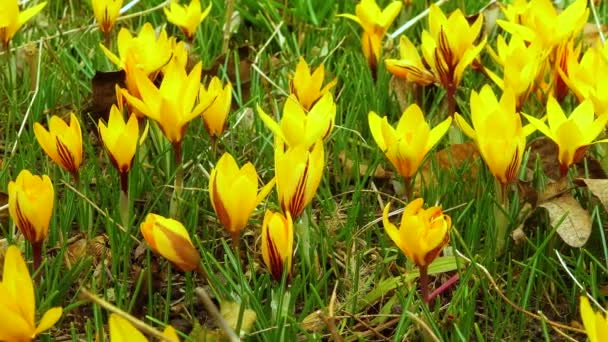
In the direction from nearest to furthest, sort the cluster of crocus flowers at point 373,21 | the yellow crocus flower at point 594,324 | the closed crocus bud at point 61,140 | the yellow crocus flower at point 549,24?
the yellow crocus flower at point 594,324 → the closed crocus bud at point 61,140 → the yellow crocus flower at point 549,24 → the cluster of crocus flowers at point 373,21

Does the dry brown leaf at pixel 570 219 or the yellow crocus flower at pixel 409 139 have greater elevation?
the yellow crocus flower at pixel 409 139

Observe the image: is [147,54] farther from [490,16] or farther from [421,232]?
[490,16]

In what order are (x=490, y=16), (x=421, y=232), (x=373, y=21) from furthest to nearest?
(x=490, y=16)
(x=373, y=21)
(x=421, y=232)

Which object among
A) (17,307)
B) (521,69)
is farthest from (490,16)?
(17,307)

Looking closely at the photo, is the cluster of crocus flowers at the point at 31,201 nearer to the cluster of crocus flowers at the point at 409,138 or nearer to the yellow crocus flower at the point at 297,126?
the yellow crocus flower at the point at 297,126

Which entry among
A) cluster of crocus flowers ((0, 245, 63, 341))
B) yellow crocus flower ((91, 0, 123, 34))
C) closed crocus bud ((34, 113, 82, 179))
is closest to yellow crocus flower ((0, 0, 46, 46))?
yellow crocus flower ((91, 0, 123, 34))

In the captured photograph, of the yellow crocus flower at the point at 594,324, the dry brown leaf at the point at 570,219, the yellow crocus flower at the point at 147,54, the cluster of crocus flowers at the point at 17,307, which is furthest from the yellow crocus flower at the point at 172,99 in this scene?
the yellow crocus flower at the point at 594,324

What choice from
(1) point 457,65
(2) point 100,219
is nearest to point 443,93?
(1) point 457,65
